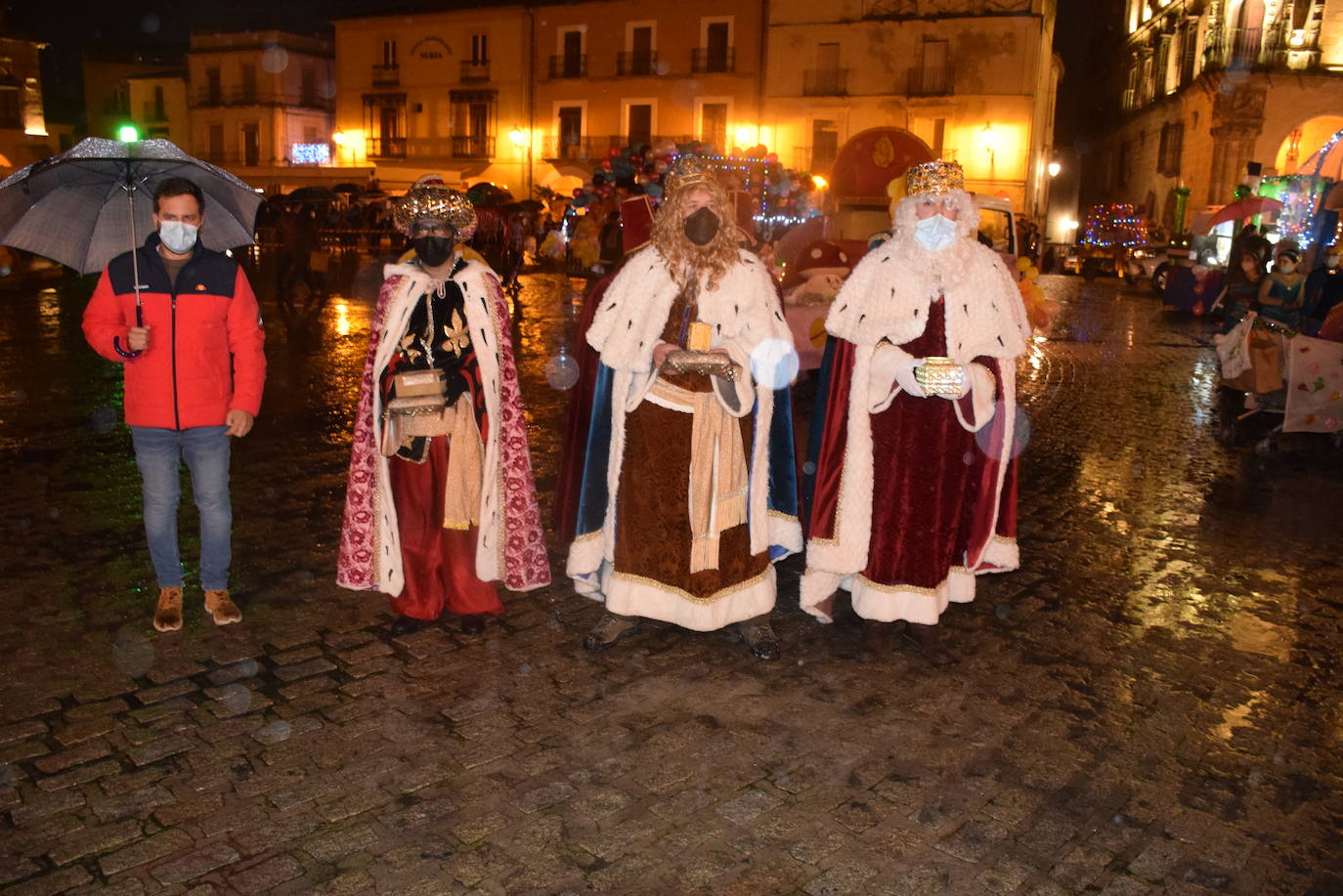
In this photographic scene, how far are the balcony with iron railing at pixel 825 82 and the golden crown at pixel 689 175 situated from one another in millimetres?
35890

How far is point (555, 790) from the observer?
3.54 metres

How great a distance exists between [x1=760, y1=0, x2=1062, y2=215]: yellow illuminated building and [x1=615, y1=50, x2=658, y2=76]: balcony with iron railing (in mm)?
4707

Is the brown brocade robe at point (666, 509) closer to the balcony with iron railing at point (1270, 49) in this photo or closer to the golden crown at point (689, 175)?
the golden crown at point (689, 175)

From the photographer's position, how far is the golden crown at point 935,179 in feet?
14.6

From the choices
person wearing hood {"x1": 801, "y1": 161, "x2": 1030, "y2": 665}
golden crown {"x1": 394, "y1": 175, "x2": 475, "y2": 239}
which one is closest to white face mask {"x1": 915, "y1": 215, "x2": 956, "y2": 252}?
person wearing hood {"x1": 801, "y1": 161, "x2": 1030, "y2": 665}

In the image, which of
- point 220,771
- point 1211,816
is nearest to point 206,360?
point 220,771

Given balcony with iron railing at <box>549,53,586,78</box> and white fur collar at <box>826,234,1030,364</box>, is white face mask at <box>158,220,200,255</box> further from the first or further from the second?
balcony with iron railing at <box>549,53,586,78</box>

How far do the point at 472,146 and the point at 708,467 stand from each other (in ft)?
141

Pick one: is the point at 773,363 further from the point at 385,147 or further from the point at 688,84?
the point at 385,147

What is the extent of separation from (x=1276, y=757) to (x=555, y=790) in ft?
8.37

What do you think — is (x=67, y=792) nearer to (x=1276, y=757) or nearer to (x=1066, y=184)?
(x=1276, y=757)

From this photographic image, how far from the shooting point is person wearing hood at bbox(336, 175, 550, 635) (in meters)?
4.46

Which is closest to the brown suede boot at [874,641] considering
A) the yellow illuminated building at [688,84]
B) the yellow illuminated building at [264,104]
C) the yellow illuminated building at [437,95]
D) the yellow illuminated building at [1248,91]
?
the yellow illuminated building at [1248,91]

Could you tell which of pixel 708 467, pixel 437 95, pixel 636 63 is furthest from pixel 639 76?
pixel 708 467
